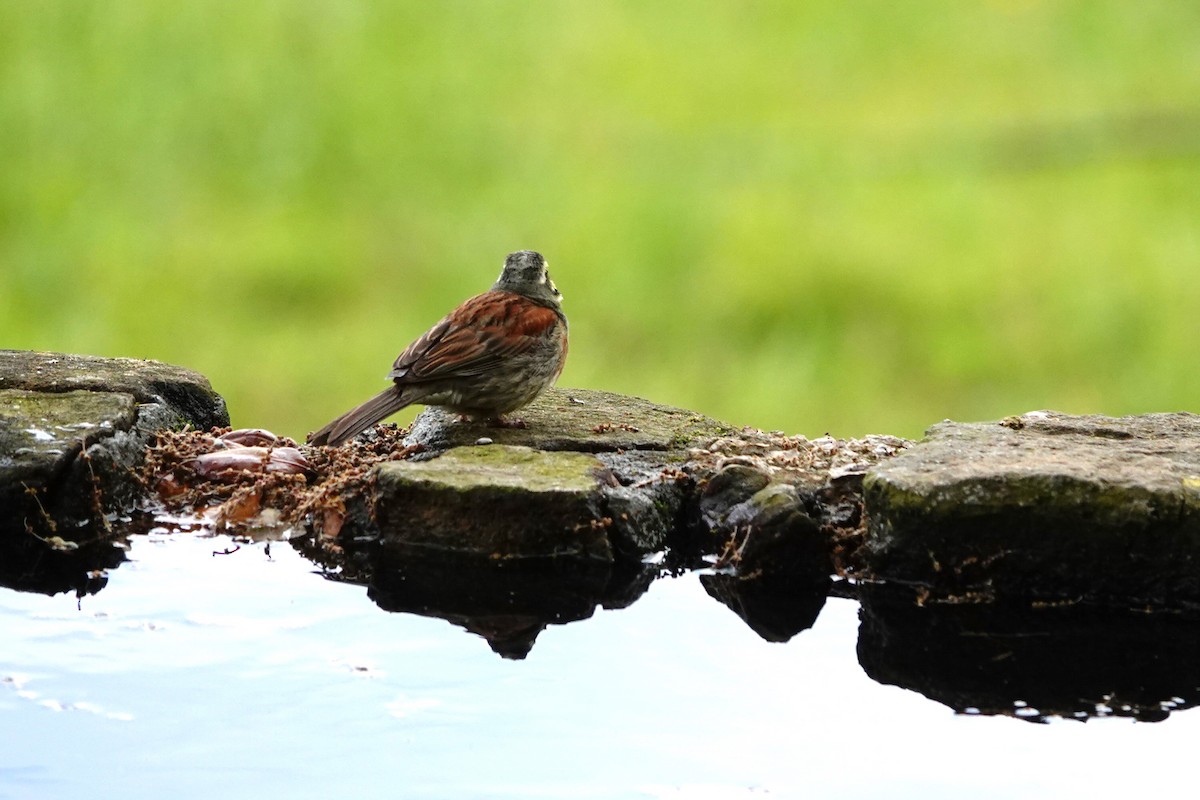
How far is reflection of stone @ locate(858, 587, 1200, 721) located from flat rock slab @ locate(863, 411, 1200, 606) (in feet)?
0.21

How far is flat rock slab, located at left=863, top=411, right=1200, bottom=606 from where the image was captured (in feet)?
11.1

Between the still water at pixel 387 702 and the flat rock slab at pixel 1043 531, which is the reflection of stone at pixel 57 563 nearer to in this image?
the still water at pixel 387 702

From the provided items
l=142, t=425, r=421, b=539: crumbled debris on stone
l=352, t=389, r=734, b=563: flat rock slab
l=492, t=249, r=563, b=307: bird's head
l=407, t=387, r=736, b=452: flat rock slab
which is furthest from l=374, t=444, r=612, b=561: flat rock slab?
l=492, t=249, r=563, b=307: bird's head

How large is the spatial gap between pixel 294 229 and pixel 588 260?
2.36 m

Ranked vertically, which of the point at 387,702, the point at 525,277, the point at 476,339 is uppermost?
the point at 525,277

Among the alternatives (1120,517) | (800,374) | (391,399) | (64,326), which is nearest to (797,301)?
(800,374)

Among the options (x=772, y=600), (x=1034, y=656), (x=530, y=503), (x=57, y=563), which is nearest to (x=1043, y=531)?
(x=1034, y=656)

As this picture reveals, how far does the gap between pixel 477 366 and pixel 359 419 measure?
0.38m

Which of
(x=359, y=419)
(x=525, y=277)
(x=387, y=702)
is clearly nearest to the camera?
(x=387, y=702)

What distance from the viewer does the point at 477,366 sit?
15.2 ft

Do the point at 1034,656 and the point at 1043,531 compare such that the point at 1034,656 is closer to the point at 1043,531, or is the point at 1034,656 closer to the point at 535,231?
the point at 1043,531

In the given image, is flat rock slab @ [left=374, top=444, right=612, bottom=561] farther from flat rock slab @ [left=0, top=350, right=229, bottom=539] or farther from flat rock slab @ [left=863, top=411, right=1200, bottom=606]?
flat rock slab @ [left=0, top=350, right=229, bottom=539]

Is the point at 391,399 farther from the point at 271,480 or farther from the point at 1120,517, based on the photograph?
the point at 1120,517

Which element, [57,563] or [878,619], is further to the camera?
[57,563]
